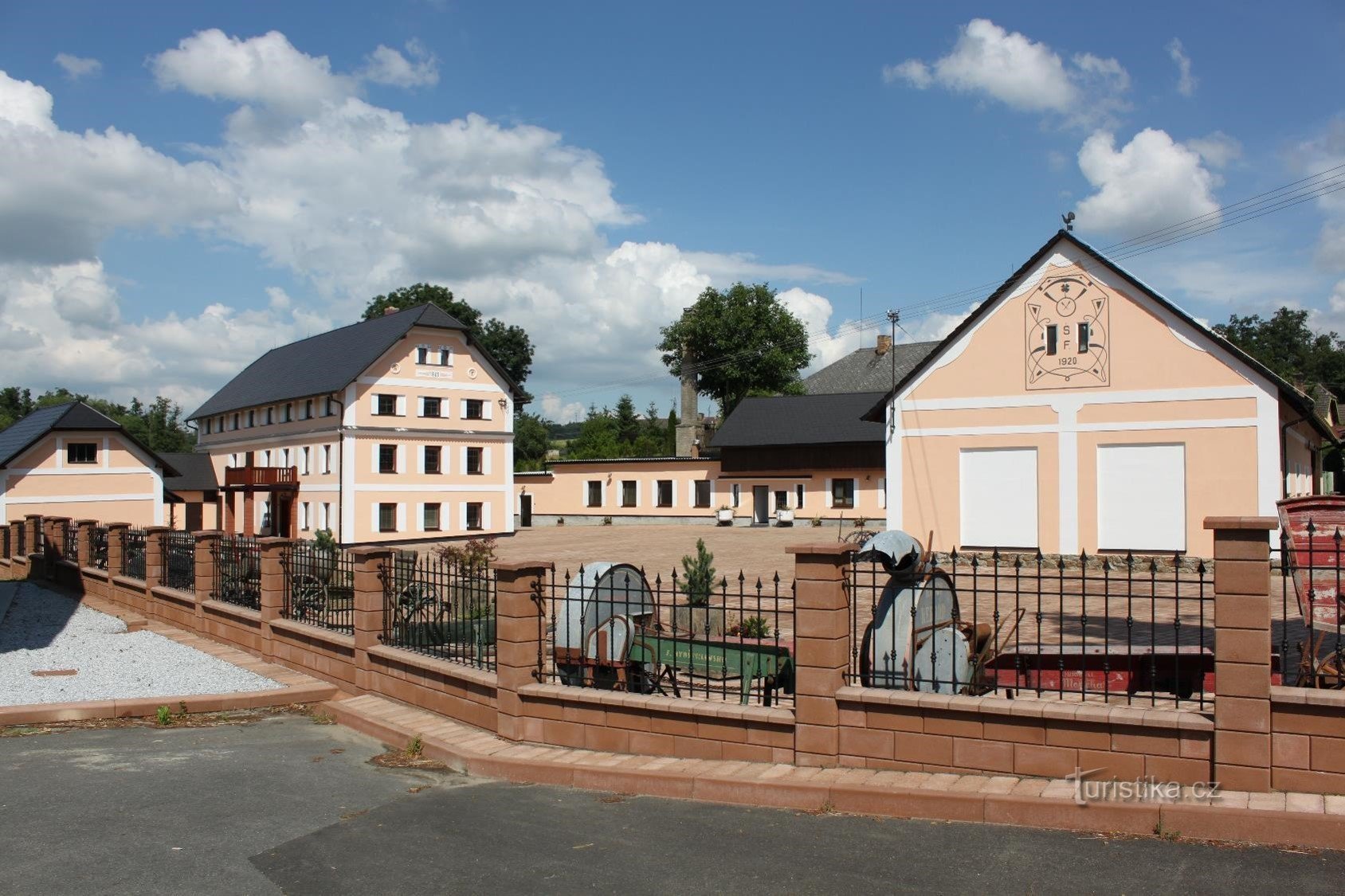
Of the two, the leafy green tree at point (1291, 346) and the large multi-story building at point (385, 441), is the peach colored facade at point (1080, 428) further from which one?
the leafy green tree at point (1291, 346)

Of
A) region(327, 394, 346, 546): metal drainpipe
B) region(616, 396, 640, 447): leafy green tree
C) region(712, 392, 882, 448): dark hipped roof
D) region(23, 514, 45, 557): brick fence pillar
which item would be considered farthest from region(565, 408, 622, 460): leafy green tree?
region(23, 514, 45, 557): brick fence pillar

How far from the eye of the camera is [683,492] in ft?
177

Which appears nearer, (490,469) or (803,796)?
(803,796)

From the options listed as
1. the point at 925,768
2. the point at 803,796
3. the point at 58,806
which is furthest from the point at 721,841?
the point at 58,806

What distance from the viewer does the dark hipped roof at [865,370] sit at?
6488 centimetres

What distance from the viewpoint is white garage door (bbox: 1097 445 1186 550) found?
22328mm

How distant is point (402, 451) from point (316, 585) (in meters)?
30.5

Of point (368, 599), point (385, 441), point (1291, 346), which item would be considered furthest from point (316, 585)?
point (1291, 346)

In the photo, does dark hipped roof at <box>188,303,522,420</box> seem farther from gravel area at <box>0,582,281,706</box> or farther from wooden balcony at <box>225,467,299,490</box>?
gravel area at <box>0,582,281,706</box>

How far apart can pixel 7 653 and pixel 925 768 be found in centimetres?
1210

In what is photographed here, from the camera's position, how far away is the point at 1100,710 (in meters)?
6.44

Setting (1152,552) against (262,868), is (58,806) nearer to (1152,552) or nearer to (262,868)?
(262,868)

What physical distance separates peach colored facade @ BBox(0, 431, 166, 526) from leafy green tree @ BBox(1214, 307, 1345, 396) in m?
88.1

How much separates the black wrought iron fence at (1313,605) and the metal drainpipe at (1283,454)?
436 inches
